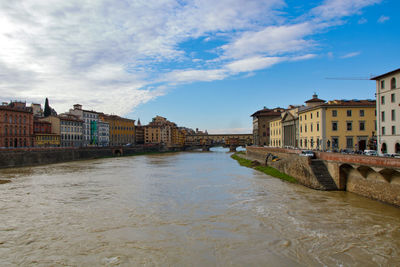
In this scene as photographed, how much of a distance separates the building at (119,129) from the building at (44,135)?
3128cm

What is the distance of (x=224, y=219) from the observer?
18.6 m

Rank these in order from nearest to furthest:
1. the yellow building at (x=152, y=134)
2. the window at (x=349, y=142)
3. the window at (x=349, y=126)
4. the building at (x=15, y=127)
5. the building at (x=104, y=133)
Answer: the window at (x=349, y=126)
the window at (x=349, y=142)
the building at (x=15, y=127)
the building at (x=104, y=133)
the yellow building at (x=152, y=134)

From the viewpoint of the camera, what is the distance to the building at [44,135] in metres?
74.0

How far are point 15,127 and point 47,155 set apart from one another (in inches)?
426

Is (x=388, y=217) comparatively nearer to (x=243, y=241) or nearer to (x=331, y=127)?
(x=243, y=241)

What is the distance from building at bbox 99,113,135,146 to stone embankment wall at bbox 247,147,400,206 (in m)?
94.7

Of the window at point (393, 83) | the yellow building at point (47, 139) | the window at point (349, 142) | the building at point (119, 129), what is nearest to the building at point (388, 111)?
the window at point (393, 83)

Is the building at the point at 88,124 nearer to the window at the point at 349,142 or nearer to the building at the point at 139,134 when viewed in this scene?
the building at the point at 139,134

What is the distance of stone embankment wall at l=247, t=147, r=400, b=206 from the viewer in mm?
20047

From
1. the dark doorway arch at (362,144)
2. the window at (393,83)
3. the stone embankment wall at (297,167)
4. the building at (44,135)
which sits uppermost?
the window at (393,83)

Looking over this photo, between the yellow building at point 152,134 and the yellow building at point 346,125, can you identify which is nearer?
the yellow building at point 346,125

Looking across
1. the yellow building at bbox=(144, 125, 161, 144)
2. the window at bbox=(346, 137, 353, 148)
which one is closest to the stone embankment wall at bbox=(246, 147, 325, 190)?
the window at bbox=(346, 137, 353, 148)

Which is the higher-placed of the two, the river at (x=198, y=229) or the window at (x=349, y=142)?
the window at (x=349, y=142)


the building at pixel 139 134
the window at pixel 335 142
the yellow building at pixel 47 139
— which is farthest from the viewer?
the building at pixel 139 134
